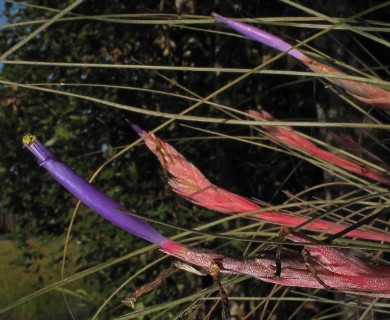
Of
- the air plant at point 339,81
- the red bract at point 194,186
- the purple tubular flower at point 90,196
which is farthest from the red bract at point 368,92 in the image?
the purple tubular flower at point 90,196

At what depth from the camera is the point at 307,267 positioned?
16.3 inches

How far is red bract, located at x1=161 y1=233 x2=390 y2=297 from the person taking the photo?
16.4 inches

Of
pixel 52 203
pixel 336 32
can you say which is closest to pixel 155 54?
pixel 52 203

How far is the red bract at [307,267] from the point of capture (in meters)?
0.42

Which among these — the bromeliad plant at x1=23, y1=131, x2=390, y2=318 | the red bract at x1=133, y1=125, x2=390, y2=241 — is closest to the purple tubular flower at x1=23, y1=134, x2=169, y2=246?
the bromeliad plant at x1=23, y1=131, x2=390, y2=318

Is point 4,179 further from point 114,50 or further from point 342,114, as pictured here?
point 342,114

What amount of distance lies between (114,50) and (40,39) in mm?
236

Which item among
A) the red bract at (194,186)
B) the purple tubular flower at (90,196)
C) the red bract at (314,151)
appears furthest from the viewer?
the red bract at (314,151)

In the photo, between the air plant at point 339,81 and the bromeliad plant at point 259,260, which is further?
the air plant at point 339,81

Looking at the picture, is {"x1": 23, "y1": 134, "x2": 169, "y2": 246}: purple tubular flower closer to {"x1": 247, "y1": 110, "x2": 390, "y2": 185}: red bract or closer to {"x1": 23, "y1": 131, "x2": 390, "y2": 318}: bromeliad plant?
{"x1": 23, "y1": 131, "x2": 390, "y2": 318}: bromeliad plant

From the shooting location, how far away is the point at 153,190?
2188mm

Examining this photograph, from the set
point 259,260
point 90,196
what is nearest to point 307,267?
point 259,260

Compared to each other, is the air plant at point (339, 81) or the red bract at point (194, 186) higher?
the air plant at point (339, 81)

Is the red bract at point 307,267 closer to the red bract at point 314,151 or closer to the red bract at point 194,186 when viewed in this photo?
the red bract at point 194,186
